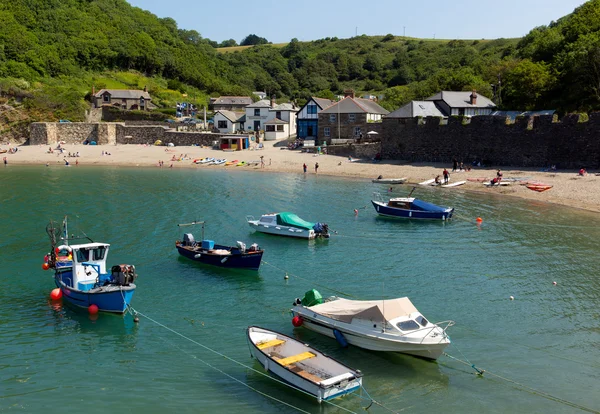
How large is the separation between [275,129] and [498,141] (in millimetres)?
34572

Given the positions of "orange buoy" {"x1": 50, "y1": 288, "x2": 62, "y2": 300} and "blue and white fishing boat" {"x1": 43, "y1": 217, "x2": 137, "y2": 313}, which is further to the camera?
"orange buoy" {"x1": 50, "y1": 288, "x2": 62, "y2": 300}

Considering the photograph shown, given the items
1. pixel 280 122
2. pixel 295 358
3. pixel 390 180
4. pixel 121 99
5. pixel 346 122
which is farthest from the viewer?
pixel 121 99

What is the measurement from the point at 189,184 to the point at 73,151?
28595 mm

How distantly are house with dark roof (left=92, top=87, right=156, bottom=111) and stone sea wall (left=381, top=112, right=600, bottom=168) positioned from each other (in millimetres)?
46377

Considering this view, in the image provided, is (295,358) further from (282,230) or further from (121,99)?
(121,99)

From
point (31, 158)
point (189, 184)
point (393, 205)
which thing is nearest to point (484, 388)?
point (393, 205)

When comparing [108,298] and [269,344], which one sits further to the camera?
[108,298]

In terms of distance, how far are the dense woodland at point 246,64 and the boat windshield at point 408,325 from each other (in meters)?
48.0

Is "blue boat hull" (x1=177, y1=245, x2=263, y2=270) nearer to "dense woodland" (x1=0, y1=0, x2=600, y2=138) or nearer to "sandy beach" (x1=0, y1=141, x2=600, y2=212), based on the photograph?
"sandy beach" (x1=0, y1=141, x2=600, y2=212)

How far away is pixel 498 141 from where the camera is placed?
56531mm

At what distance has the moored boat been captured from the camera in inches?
1089

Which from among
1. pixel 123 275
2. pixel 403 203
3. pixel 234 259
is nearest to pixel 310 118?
pixel 403 203

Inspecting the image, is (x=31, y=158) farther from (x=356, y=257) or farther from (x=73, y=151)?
(x=356, y=257)

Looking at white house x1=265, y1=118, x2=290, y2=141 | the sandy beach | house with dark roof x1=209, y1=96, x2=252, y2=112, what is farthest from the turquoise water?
house with dark roof x1=209, y1=96, x2=252, y2=112
